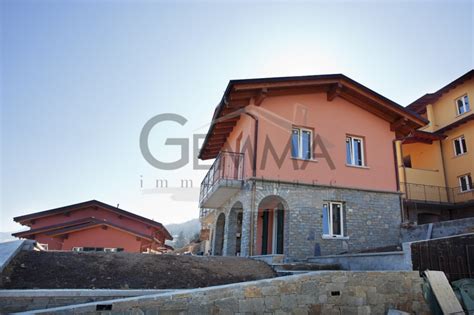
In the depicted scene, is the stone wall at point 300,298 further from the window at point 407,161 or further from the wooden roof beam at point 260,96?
the window at point 407,161

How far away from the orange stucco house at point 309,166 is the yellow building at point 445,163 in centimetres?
545

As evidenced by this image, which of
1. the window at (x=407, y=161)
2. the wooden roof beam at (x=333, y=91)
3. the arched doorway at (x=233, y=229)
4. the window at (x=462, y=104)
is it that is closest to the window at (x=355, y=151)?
the wooden roof beam at (x=333, y=91)

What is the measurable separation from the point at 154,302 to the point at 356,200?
888 cm

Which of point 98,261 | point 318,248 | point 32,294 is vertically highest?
point 318,248

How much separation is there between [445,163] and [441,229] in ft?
35.3

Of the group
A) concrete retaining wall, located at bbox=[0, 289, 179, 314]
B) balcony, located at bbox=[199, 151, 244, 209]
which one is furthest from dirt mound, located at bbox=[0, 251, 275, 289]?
balcony, located at bbox=[199, 151, 244, 209]

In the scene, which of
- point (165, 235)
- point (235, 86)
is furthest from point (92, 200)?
point (235, 86)

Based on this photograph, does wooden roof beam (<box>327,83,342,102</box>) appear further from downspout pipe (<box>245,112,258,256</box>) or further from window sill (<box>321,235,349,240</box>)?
window sill (<box>321,235,349,240</box>)

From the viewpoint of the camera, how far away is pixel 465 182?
58.2ft

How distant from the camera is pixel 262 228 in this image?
1274 cm

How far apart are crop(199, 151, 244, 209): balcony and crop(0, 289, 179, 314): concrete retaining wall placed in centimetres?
652

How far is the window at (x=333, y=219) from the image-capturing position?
1080 cm

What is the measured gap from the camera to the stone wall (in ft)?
13.8

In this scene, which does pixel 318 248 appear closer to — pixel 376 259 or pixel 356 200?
pixel 356 200
